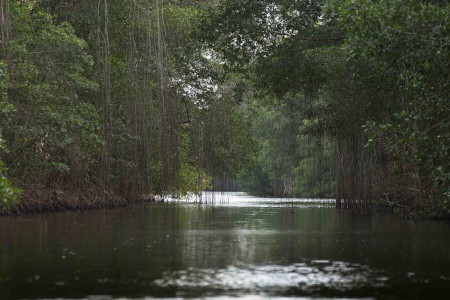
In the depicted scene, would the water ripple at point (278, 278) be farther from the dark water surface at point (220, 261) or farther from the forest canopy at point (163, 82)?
the forest canopy at point (163, 82)

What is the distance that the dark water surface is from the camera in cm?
898

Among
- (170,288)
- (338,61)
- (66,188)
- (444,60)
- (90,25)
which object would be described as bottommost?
(170,288)

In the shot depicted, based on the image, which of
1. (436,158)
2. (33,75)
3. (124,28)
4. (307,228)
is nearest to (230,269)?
(436,158)

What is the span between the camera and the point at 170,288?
9070 mm

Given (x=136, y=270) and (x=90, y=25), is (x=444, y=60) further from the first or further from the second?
(x=90, y=25)

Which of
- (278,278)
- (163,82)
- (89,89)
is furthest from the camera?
(89,89)

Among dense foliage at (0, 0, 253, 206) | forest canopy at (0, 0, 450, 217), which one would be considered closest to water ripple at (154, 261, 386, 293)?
forest canopy at (0, 0, 450, 217)

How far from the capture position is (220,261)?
1192cm

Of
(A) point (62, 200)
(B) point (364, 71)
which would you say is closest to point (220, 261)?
(B) point (364, 71)

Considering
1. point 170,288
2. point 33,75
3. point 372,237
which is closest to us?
point 170,288

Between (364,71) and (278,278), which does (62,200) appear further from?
(278,278)

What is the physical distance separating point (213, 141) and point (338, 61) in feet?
38.8

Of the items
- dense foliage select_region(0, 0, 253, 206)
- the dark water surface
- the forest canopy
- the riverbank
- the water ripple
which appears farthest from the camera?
the riverbank

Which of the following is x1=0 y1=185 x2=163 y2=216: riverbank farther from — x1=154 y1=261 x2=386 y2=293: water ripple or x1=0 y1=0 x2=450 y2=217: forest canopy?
x1=154 y1=261 x2=386 y2=293: water ripple
